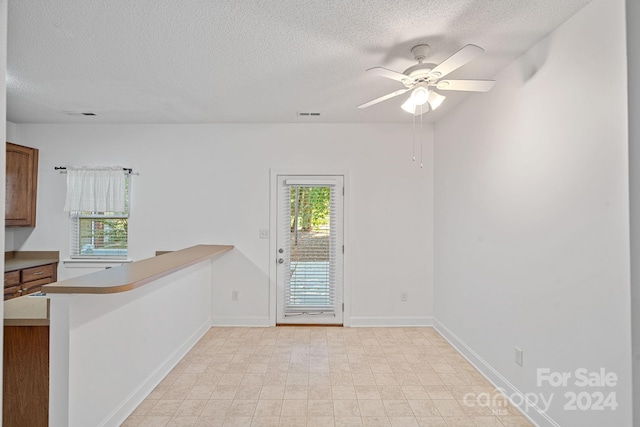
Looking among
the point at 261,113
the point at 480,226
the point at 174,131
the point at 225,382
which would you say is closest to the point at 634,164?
the point at 480,226

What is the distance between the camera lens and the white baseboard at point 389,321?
432 centimetres

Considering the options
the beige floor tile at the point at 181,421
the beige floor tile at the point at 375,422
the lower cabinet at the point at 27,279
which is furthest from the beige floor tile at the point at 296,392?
the lower cabinet at the point at 27,279

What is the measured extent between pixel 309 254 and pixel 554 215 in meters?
2.76

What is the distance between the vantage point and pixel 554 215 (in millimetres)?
2160

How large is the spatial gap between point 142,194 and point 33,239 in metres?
1.41

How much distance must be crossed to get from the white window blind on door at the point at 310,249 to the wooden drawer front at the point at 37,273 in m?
2.74

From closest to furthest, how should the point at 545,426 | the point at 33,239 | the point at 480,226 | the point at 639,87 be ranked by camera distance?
1. the point at 639,87
2. the point at 545,426
3. the point at 480,226
4. the point at 33,239

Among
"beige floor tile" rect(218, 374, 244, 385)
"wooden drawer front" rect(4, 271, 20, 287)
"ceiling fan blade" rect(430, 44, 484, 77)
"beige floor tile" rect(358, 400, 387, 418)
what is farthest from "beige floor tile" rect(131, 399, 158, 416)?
"ceiling fan blade" rect(430, 44, 484, 77)

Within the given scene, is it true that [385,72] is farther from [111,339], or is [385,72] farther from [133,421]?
[133,421]

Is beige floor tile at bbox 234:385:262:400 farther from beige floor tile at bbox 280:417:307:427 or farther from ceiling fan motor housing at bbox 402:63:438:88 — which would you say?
ceiling fan motor housing at bbox 402:63:438:88

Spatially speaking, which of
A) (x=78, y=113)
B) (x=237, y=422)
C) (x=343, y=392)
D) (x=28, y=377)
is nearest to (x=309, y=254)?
(x=343, y=392)

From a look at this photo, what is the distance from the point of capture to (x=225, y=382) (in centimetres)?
288

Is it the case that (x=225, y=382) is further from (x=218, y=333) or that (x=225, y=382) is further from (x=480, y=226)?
(x=480, y=226)

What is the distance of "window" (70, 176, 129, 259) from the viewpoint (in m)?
4.32
